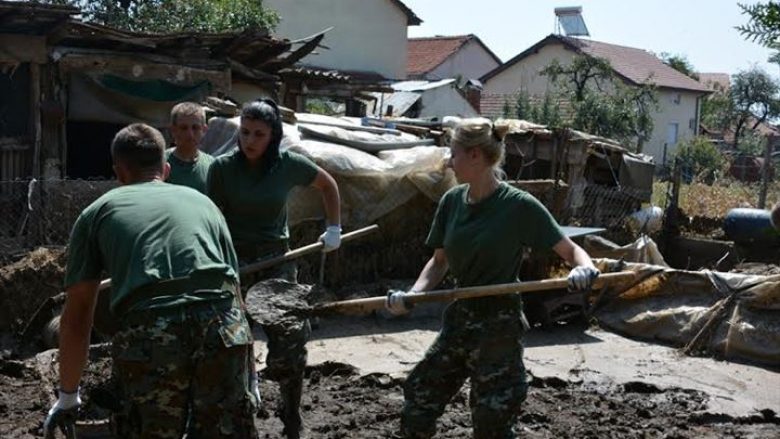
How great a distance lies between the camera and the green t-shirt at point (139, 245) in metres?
3.17

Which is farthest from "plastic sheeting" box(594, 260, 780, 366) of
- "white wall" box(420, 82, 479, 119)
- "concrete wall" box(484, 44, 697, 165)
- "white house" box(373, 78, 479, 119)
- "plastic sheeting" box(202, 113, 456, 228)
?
"concrete wall" box(484, 44, 697, 165)

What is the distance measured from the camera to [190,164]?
510 centimetres

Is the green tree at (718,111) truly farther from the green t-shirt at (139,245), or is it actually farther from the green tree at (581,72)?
the green t-shirt at (139,245)

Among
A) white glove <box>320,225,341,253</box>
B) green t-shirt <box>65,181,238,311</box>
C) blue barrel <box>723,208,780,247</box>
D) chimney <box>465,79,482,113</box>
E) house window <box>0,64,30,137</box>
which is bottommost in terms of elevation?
blue barrel <box>723,208,780,247</box>

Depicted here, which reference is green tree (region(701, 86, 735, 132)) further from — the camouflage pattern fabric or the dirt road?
the camouflage pattern fabric

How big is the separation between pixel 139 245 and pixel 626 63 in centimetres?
3816

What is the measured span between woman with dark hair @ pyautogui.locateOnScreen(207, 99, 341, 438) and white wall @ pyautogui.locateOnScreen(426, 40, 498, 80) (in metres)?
33.1

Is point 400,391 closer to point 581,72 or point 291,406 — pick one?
point 291,406

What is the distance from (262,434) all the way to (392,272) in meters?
4.45

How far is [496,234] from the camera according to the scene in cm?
386

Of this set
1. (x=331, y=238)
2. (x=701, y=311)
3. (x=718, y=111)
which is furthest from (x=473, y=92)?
(x=331, y=238)

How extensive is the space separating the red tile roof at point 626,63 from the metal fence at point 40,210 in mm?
29873

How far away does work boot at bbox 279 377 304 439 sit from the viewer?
494 centimetres

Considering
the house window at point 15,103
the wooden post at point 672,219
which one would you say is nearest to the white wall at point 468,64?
the wooden post at point 672,219
